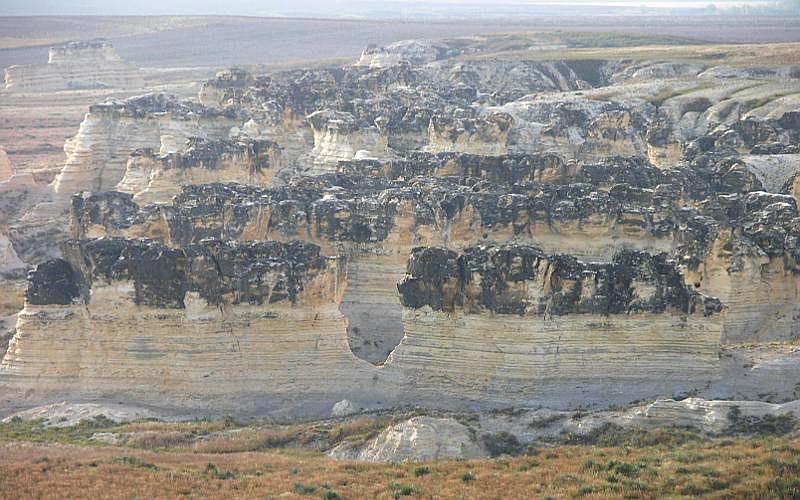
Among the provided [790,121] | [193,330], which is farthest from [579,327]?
[790,121]

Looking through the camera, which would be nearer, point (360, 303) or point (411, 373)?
point (411, 373)

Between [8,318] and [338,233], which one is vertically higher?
[338,233]

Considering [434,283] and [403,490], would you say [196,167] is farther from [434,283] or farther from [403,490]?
[403,490]

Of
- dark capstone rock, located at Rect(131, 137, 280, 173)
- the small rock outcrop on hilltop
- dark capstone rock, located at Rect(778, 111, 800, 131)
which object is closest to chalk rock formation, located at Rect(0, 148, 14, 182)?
the small rock outcrop on hilltop

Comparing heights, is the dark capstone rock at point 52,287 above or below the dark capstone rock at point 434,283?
below

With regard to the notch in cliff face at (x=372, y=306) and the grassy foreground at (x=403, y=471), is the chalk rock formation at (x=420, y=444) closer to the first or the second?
the grassy foreground at (x=403, y=471)

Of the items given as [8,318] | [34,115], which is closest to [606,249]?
[8,318]

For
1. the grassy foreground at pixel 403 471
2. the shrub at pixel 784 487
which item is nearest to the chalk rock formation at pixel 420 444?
the grassy foreground at pixel 403 471

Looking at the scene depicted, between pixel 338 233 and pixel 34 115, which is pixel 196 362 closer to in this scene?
pixel 338 233
